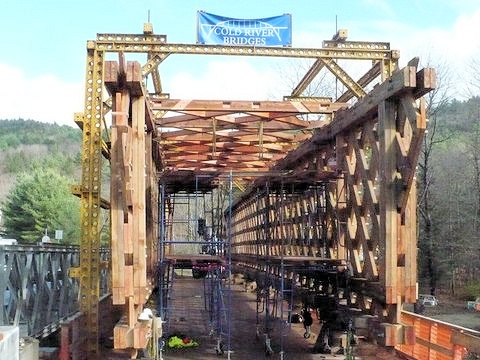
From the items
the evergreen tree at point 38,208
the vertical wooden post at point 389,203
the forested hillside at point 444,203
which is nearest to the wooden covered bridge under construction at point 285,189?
the vertical wooden post at point 389,203

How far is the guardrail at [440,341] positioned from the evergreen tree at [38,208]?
4257cm

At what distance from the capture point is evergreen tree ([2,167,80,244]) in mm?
53344

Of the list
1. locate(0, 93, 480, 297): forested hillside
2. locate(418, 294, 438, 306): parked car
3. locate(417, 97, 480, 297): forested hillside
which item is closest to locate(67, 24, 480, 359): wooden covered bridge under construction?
locate(418, 294, 438, 306): parked car

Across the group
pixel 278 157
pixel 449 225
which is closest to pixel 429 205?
pixel 449 225

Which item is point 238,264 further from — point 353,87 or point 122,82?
point 122,82

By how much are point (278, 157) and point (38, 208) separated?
37.5 m

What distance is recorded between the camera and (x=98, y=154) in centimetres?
1491

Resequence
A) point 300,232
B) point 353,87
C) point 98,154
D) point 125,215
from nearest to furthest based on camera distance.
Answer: point 125,215
point 98,154
point 353,87
point 300,232

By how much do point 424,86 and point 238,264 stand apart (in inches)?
698

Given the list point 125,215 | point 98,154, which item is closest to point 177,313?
point 98,154

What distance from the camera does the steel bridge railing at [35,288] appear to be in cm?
1055

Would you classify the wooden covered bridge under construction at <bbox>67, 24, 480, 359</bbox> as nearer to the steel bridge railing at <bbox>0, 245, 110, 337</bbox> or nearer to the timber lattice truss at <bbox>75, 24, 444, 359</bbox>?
the timber lattice truss at <bbox>75, 24, 444, 359</bbox>

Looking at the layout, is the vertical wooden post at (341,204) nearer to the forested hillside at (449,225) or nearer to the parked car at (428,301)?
the parked car at (428,301)

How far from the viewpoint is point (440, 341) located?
11.8m
